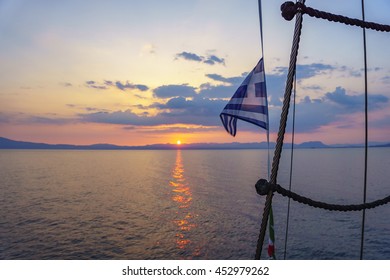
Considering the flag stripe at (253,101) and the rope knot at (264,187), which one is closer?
the rope knot at (264,187)

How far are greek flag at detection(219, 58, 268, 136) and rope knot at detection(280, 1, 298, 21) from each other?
134 inches

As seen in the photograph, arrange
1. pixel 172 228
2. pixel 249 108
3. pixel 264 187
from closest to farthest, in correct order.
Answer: pixel 264 187 → pixel 249 108 → pixel 172 228

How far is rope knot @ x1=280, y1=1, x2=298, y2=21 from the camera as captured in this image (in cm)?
281

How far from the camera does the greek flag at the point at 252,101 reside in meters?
6.52

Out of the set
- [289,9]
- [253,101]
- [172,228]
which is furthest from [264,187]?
[172,228]

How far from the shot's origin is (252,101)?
6.80 meters

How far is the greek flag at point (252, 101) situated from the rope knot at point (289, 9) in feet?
11.2

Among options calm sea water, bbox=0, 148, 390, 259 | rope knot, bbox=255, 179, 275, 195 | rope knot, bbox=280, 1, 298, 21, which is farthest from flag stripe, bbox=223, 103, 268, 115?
Answer: calm sea water, bbox=0, 148, 390, 259

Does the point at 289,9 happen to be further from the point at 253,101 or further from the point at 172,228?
the point at 172,228

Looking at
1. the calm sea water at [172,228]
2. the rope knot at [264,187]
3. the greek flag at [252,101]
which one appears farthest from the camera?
the calm sea water at [172,228]

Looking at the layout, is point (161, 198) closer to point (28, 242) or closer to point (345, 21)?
point (28, 242)

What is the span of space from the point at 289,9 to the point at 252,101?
4.03 metres

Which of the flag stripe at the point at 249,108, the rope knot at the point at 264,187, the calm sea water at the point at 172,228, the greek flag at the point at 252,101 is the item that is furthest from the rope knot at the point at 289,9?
the calm sea water at the point at 172,228

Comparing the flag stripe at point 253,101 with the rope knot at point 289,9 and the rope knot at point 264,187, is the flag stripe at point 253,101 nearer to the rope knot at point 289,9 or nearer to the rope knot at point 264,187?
the rope knot at point 289,9
